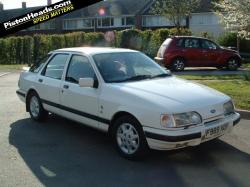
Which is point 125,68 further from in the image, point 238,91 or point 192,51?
point 192,51

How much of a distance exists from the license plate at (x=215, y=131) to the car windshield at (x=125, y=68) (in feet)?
4.90

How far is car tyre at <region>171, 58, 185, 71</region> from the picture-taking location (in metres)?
19.0

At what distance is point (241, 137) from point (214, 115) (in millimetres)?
1538

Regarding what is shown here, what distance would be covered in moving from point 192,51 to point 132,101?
1375cm

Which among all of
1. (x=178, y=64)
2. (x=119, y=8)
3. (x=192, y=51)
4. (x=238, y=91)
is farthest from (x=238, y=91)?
(x=119, y=8)

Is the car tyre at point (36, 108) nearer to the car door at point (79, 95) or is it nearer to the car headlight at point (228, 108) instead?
the car door at point (79, 95)

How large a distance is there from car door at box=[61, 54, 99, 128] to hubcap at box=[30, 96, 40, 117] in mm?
1196

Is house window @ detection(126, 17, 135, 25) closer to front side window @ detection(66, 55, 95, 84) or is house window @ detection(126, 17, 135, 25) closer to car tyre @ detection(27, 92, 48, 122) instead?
car tyre @ detection(27, 92, 48, 122)

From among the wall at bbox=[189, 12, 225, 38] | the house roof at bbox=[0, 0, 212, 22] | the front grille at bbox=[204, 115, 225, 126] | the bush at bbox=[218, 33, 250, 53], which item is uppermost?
the house roof at bbox=[0, 0, 212, 22]

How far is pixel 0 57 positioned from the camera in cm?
3055

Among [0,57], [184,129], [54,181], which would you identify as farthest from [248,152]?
[0,57]

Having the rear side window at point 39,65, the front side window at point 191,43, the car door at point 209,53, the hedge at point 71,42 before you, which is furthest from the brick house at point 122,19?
the rear side window at point 39,65

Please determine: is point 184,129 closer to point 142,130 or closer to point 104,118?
point 142,130

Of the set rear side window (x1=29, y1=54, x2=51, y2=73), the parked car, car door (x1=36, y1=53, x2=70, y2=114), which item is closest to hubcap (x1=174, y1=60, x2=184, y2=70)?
the parked car
